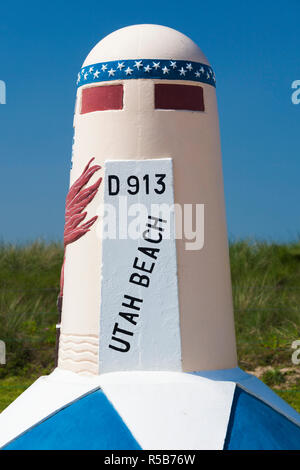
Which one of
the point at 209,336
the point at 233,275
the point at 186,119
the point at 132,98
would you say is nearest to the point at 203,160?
the point at 186,119

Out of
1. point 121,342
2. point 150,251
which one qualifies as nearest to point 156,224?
point 150,251

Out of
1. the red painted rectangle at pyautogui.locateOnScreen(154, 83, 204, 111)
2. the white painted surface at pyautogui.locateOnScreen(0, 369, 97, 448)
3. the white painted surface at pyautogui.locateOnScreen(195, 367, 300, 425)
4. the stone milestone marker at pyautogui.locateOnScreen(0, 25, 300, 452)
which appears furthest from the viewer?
the red painted rectangle at pyautogui.locateOnScreen(154, 83, 204, 111)

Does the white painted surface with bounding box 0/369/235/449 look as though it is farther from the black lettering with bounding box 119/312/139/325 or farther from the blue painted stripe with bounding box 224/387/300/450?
the black lettering with bounding box 119/312/139/325

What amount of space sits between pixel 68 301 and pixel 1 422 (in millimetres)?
904

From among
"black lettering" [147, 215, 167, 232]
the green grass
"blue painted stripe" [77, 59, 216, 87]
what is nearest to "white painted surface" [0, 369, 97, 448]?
"black lettering" [147, 215, 167, 232]

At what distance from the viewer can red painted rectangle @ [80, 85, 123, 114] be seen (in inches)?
183

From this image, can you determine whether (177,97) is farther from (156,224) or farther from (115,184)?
(156,224)

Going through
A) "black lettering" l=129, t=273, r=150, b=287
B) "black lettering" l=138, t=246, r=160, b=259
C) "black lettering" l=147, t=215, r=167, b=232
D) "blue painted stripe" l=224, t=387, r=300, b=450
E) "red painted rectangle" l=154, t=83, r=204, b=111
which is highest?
"red painted rectangle" l=154, t=83, r=204, b=111

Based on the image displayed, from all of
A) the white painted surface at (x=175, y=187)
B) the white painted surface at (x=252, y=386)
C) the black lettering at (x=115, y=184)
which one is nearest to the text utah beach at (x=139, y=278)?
the white painted surface at (x=175, y=187)

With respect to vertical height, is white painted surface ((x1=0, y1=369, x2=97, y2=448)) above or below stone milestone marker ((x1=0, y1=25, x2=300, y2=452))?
below

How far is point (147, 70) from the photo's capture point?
4605mm

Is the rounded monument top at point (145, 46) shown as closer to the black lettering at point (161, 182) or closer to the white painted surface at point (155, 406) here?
the black lettering at point (161, 182)
